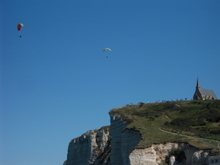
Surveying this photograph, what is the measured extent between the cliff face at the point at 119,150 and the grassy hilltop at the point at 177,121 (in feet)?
3.67

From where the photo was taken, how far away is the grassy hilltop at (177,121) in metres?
73.2

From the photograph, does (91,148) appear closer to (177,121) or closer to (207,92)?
(177,121)

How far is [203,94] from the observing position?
5295 inches

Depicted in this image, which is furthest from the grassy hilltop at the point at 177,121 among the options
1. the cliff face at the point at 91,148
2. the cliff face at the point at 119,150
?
the cliff face at the point at 91,148

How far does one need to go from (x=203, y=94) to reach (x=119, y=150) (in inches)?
1852

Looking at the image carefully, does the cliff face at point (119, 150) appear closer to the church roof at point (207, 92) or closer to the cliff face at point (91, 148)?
the cliff face at point (91, 148)

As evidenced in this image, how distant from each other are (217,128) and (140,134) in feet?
38.4

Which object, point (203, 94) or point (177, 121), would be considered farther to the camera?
point (203, 94)

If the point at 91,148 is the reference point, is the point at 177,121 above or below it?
below

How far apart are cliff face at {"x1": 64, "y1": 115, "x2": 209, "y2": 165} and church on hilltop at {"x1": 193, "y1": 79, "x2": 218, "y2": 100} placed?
93.4 feet

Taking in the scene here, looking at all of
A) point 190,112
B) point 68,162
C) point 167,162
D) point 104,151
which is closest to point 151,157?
point 167,162

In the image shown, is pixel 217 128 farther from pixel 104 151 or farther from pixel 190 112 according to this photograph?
pixel 104 151

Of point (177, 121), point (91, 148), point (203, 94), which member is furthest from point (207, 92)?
point (177, 121)

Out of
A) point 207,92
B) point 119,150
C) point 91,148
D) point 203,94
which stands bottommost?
point 119,150
